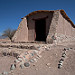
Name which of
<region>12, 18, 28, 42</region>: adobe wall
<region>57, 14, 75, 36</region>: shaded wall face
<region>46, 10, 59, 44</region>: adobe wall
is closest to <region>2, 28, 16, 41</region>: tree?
<region>12, 18, 28, 42</region>: adobe wall

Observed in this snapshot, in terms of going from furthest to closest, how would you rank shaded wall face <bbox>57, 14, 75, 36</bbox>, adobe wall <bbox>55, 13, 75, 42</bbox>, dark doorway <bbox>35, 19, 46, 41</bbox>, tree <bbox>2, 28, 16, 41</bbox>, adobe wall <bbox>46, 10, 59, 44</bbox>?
tree <bbox>2, 28, 16, 41</bbox> → dark doorway <bbox>35, 19, 46, 41</bbox> → shaded wall face <bbox>57, 14, 75, 36</bbox> → adobe wall <bbox>55, 13, 75, 42</bbox> → adobe wall <bbox>46, 10, 59, 44</bbox>

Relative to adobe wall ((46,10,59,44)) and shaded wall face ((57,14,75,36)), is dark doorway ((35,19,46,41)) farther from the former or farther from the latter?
adobe wall ((46,10,59,44))

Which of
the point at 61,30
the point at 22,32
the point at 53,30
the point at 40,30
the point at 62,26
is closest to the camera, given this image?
the point at 53,30

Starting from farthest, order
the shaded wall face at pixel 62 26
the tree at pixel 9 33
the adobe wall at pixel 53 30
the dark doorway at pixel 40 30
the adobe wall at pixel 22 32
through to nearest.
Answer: the tree at pixel 9 33 < the dark doorway at pixel 40 30 < the adobe wall at pixel 22 32 < the shaded wall face at pixel 62 26 < the adobe wall at pixel 53 30

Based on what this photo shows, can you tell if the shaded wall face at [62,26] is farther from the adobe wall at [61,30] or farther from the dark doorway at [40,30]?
the dark doorway at [40,30]

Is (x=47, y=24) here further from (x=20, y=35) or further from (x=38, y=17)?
(x=20, y=35)

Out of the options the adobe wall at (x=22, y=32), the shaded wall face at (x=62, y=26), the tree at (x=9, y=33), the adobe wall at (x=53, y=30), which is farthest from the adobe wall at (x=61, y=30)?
the tree at (x=9, y=33)

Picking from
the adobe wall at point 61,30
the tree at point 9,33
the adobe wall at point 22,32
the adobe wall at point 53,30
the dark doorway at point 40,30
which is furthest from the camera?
the tree at point 9,33

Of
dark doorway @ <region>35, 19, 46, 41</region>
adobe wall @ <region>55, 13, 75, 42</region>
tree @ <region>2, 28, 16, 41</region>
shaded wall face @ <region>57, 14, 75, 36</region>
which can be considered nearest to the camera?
adobe wall @ <region>55, 13, 75, 42</region>

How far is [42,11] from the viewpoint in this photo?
728cm

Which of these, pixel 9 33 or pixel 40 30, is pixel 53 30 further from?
pixel 9 33

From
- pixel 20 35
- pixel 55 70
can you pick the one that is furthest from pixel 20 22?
pixel 55 70

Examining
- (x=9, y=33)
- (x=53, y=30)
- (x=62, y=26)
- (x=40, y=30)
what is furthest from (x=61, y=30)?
(x=9, y=33)

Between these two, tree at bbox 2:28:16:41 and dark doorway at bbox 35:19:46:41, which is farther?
tree at bbox 2:28:16:41
